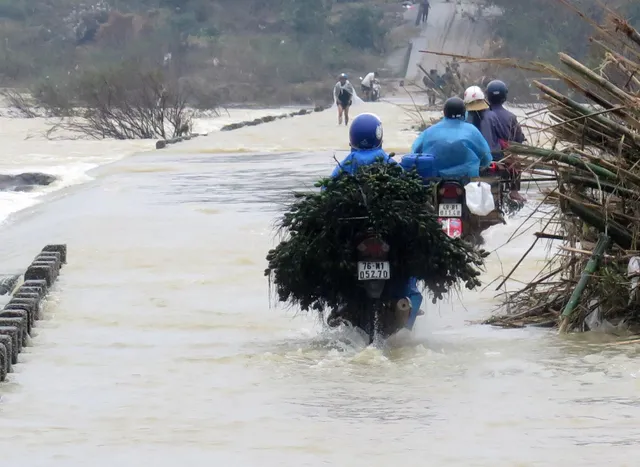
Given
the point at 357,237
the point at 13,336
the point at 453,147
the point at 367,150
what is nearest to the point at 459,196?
the point at 453,147

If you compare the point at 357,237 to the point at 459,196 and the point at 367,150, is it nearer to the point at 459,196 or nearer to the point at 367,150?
the point at 367,150

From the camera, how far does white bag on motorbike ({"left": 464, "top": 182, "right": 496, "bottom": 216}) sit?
1172 centimetres

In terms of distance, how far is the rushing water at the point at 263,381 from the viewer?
6965 mm

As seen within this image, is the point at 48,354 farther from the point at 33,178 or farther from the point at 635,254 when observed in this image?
the point at 33,178

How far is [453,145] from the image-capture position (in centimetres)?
1199

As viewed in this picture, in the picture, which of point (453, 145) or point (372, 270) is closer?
point (372, 270)

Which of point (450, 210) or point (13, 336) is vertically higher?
point (450, 210)

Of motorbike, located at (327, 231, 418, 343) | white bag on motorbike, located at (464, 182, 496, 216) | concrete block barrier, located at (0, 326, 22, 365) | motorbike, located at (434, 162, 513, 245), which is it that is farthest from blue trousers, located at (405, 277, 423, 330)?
concrete block barrier, located at (0, 326, 22, 365)

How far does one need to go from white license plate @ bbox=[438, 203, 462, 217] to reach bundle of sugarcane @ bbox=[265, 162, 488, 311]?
226 centimetres

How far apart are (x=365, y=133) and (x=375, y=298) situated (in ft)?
3.94

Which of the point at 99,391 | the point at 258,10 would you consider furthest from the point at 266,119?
the point at 258,10

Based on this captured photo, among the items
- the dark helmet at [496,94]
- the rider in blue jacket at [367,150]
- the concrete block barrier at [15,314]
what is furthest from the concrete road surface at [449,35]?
the concrete block barrier at [15,314]

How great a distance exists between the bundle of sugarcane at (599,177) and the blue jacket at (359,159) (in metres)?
0.92

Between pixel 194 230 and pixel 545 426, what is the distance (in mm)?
9476
